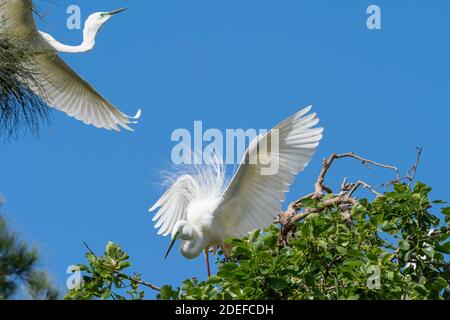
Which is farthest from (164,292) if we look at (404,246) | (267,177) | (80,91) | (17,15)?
(80,91)

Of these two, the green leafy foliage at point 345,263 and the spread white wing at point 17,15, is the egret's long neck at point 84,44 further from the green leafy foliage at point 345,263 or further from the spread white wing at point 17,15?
the green leafy foliage at point 345,263

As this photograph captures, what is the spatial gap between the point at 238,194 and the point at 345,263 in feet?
5.35

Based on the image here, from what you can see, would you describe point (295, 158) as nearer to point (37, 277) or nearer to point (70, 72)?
point (37, 277)

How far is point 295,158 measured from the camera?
18.8ft

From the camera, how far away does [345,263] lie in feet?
14.6

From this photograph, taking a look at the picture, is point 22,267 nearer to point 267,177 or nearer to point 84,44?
point 267,177

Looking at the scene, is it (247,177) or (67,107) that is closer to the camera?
(247,177)

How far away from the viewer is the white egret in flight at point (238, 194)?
5703 millimetres

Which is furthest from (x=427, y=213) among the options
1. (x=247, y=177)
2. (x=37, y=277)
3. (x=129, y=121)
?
(x=129, y=121)

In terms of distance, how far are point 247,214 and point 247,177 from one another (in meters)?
0.23

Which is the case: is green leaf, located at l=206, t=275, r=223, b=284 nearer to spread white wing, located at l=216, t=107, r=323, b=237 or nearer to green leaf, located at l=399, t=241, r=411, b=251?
green leaf, located at l=399, t=241, r=411, b=251

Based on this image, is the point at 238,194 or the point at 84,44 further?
the point at 84,44
